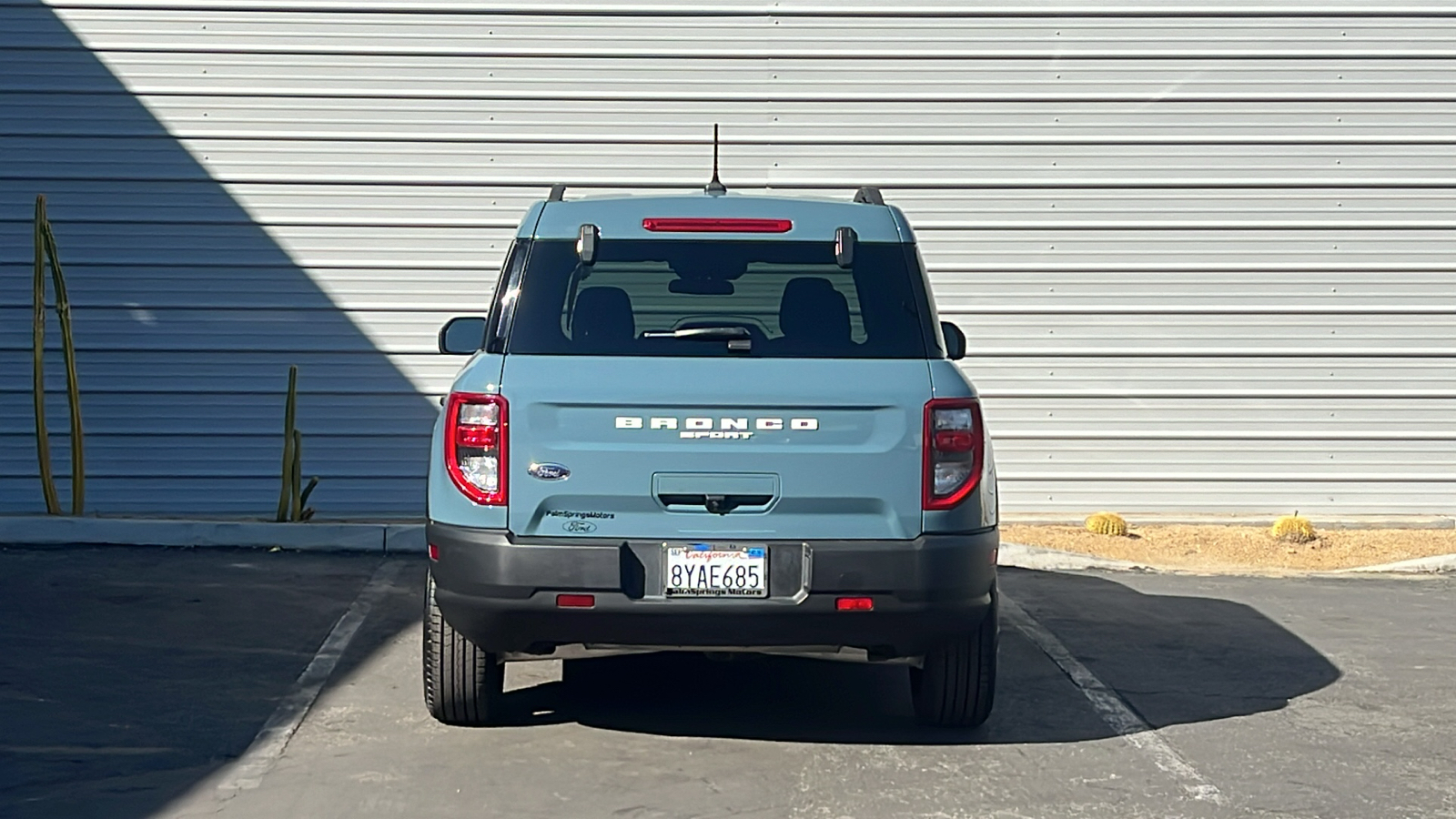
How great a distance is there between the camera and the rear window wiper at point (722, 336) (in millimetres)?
5750

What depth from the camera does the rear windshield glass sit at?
576 cm

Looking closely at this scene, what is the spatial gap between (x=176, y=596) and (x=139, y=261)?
3.29 m

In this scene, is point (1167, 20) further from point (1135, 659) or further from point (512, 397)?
point (512, 397)

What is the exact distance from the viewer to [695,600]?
17.9ft

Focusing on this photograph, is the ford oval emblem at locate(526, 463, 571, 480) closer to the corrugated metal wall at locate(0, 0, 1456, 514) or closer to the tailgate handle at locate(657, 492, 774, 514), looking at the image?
the tailgate handle at locate(657, 492, 774, 514)

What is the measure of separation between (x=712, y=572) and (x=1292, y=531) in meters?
6.86

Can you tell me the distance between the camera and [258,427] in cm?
1145

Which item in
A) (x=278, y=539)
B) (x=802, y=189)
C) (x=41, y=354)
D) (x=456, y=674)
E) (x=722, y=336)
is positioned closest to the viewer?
(x=722, y=336)

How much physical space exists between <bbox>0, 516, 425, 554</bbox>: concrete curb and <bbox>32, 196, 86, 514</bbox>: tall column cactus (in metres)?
0.24

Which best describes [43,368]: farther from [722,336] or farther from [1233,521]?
[1233,521]

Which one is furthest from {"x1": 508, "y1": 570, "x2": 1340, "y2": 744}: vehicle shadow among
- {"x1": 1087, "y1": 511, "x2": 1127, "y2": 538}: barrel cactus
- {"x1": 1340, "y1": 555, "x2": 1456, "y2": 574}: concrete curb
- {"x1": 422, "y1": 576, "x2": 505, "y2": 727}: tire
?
{"x1": 1087, "y1": 511, "x2": 1127, "y2": 538}: barrel cactus

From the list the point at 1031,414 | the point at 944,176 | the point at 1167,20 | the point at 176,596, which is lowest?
the point at 176,596

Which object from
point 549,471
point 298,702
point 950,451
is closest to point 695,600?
point 549,471

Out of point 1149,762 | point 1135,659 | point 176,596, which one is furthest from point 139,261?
point 1149,762
